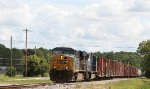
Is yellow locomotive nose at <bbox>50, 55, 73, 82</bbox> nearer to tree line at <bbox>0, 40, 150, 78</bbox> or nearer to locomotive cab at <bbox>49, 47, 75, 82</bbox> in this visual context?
locomotive cab at <bbox>49, 47, 75, 82</bbox>

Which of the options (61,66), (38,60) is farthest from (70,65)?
(38,60)

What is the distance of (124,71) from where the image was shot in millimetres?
101625

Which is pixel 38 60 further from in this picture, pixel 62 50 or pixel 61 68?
pixel 61 68

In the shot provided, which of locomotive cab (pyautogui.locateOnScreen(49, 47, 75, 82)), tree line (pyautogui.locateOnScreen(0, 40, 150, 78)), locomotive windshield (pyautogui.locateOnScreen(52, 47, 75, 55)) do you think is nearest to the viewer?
locomotive cab (pyautogui.locateOnScreen(49, 47, 75, 82))

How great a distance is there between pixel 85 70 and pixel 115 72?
105 feet

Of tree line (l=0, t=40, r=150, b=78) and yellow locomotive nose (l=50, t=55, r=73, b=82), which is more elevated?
tree line (l=0, t=40, r=150, b=78)

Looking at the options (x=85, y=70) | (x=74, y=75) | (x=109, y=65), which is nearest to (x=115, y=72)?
(x=109, y=65)

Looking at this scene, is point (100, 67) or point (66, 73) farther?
point (100, 67)

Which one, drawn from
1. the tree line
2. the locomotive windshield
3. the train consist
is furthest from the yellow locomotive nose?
the tree line

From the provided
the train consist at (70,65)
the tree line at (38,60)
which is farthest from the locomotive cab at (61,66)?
the tree line at (38,60)

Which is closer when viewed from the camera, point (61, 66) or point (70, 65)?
point (70, 65)

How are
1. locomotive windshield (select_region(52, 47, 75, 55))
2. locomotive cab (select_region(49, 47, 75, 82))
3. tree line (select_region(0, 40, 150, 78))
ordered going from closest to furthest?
1. locomotive cab (select_region(49, 47, 75, 82))
2. locomotive windshield (select_region(52, 47, 75, 55))
3. tree line (select_region(0, 40, 150, 78))

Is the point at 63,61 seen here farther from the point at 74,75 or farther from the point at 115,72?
the point at 115,72

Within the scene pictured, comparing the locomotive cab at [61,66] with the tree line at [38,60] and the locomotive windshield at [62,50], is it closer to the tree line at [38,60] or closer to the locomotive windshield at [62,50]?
the locomotive windshield at [62,50]
